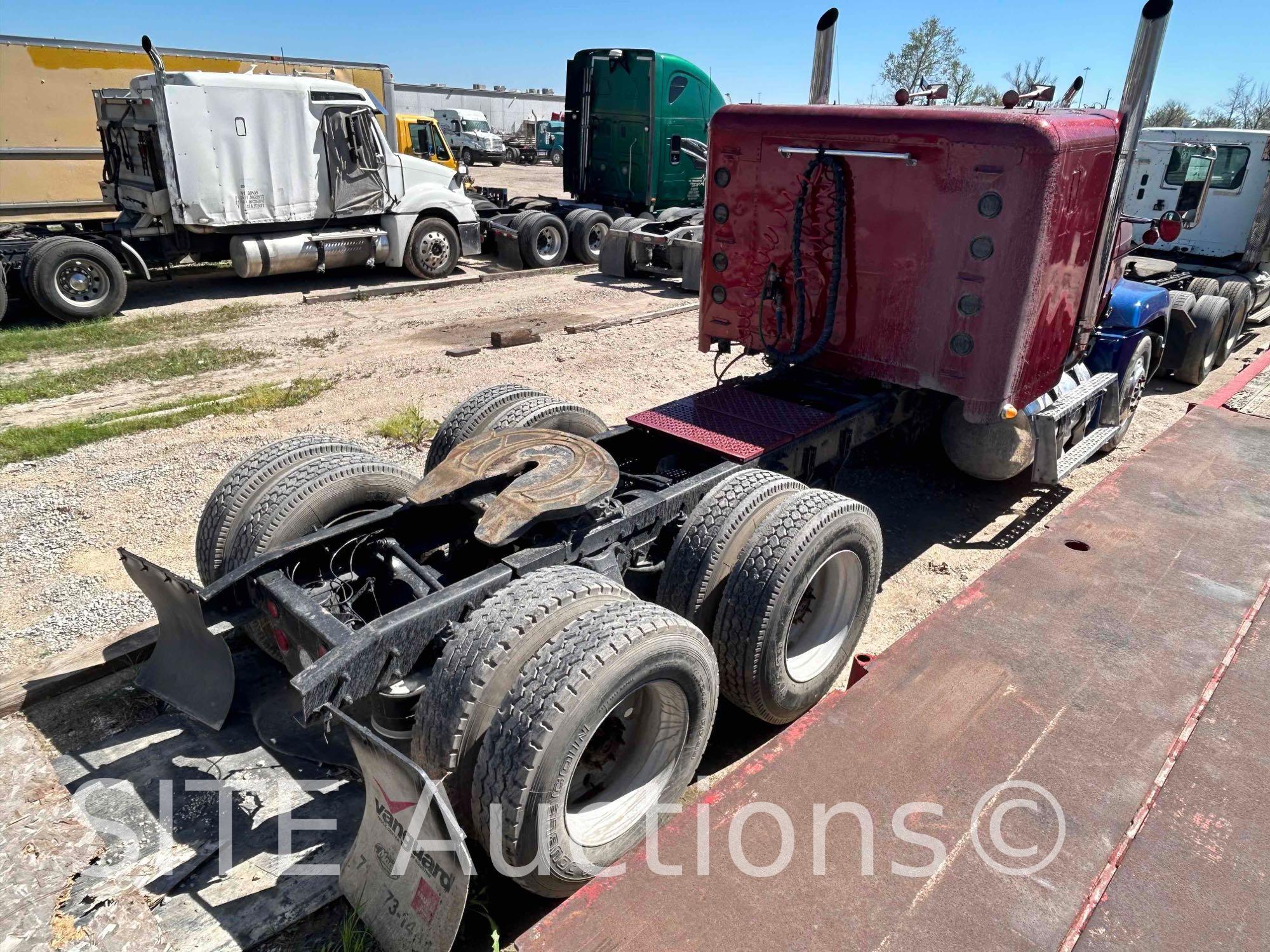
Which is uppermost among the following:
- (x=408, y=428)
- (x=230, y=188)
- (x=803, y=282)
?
(x=230, y=188)

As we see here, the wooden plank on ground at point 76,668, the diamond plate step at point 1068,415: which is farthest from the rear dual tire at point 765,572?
the wooden plank on ground at point 76,668

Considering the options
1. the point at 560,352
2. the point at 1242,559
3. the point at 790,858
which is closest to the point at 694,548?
the point at 790,858

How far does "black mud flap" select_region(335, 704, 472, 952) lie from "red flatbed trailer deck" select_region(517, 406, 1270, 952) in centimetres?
27

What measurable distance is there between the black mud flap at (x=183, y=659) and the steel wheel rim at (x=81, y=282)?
28.7ft

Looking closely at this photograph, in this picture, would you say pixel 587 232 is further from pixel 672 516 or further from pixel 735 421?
pixel 672 516

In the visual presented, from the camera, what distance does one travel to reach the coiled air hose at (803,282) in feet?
13.9

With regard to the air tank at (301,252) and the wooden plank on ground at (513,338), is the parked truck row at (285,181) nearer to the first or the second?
the air tank at (301,252)

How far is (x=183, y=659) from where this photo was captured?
134 inches

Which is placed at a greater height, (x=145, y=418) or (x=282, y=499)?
(x=282, y=499)

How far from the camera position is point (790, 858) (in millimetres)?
2336

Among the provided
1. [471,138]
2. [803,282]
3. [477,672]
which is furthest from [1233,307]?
[471,138]

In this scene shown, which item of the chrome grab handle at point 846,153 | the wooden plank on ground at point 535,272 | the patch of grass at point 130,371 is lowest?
the patch of grass at point 130,371

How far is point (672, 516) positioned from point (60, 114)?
14916mm

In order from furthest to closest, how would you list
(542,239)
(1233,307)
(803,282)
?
(542,239) < (1233,307) < (803,282)
